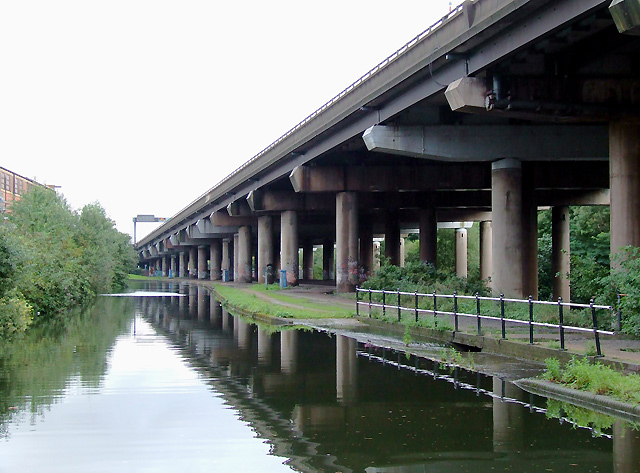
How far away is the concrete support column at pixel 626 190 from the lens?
26516mm

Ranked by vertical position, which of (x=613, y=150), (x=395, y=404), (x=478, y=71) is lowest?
(x=395, y=404)

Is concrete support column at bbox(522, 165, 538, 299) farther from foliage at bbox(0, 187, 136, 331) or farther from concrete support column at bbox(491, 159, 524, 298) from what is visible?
foliage at bbox(0, 187, 136, 331)

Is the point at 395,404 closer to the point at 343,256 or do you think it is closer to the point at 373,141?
the point at 373,141

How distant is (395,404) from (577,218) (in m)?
57.2

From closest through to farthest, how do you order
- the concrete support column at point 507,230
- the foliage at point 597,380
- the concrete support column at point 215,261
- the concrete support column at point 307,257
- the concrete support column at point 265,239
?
the foliage at point 597,380 → the concrete support column at point 507,230 → the concrete support column at point 265,239 → the concrete support column at point 215,261 → the concrete support column at point 307,257

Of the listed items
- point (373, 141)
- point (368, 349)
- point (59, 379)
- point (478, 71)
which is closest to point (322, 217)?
point (373, 141)

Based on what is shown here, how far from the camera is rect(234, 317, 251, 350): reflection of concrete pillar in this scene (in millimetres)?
21219

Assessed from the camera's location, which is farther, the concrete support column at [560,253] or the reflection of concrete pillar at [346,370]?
the concrete support column at [560,253]

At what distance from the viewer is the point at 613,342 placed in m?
16.8

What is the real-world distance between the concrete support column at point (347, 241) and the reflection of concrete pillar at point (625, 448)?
41231 mm

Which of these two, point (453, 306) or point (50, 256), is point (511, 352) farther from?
point (50, 256)

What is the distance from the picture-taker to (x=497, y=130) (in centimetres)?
3538

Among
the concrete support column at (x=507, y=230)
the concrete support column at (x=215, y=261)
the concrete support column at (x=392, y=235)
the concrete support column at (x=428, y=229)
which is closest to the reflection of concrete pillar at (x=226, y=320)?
the concrete support column at (x=507, y=230)

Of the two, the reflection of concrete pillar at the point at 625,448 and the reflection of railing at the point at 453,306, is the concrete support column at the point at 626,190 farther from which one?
the reflection of concrete pillar at the point at 625,448
